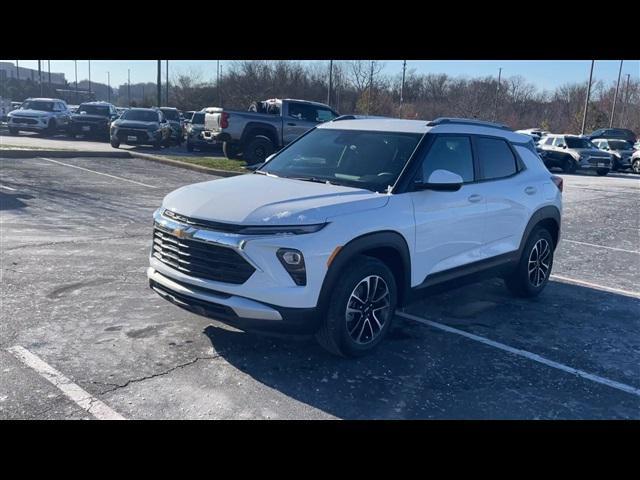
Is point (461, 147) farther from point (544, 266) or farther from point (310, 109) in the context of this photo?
point (310, 109)

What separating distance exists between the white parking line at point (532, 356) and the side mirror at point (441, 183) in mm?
1348

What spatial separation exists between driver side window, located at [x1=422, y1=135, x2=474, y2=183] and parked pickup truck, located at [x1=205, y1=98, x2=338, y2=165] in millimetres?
12478

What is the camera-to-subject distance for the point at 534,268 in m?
6.77

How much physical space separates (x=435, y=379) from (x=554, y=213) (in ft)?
11.1

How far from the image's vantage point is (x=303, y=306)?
4.25 meters

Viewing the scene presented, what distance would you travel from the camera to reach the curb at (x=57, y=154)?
1791 centimetres

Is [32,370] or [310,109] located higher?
[310,109]

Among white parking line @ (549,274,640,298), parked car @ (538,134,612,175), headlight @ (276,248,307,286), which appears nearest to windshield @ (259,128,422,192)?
headlight @ (276,248,307,286)

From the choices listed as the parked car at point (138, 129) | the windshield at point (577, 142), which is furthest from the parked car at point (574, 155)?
the parked car at point (138, 129)

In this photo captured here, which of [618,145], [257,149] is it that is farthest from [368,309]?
[618,145]

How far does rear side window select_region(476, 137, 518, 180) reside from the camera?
19.9ft

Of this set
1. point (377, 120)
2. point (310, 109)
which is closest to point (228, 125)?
point (310, 109)

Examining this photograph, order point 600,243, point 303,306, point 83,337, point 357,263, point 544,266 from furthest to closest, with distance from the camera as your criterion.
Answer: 1. point 600,243
2. point 544,266
3. point 83,337
4. point 357,263
5. point 303,306

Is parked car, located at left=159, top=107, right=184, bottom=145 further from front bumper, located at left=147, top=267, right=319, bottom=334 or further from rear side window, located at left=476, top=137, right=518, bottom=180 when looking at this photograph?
front bumper, located at left=147, top=267, right=319, bottom=334
